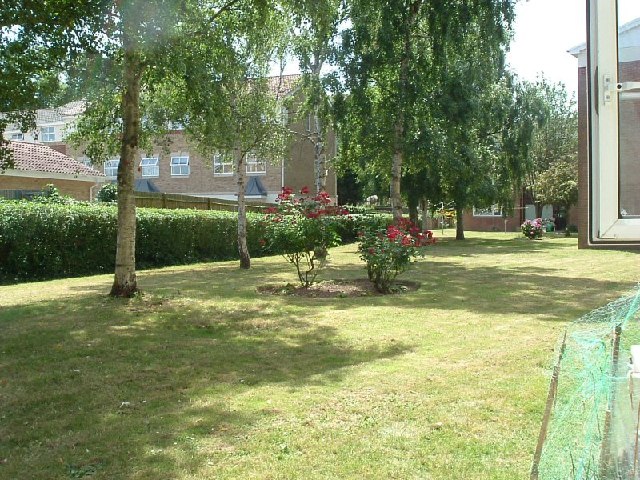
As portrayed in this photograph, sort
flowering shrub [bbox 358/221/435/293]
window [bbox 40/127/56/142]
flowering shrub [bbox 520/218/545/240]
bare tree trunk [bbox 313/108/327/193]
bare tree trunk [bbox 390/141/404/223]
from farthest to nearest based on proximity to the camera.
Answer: window [bbox 40/127/56/142] → flowering shrub [bbox 520/218/545/240] → bare tree trunk [bbox 313/108/327/193] → bare tree trunk [bbox 390/141/404/223] → flowering shrub [bbox 358/221/435/293]

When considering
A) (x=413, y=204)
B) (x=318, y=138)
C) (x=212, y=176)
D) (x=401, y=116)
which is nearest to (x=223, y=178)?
(x=212, y=176)

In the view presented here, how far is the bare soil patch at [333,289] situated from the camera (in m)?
12.3

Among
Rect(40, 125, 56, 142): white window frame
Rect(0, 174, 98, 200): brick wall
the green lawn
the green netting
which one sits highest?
Rect(40, 125, 56, 142): white window frame

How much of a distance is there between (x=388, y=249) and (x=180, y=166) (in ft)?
109

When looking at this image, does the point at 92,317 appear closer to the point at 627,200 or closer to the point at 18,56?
the point at 18,56

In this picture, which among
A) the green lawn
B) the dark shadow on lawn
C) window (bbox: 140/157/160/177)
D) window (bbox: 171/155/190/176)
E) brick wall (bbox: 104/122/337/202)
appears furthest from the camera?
window (bbox: 140/157/160/177)

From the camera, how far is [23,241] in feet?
49.8

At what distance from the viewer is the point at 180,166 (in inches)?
1692

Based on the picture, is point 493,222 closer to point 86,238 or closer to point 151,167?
point 151,167

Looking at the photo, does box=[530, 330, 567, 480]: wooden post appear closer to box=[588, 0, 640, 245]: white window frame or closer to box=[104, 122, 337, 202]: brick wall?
box=[588, 0, 640, 245]: white window frame

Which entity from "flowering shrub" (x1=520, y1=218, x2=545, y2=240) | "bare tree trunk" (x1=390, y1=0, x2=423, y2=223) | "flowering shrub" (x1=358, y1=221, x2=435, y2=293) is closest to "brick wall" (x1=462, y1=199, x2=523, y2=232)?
"flowering shrub" (x1=520, y1=218, x2=545, y2=240)

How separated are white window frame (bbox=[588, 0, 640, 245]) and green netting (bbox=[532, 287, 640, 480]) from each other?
0.62 meters

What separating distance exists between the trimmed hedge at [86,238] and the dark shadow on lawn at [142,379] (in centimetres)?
502

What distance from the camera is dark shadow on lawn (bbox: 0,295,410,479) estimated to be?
415 cm
